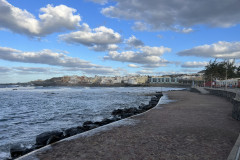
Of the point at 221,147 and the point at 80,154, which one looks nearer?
the point at 80,154

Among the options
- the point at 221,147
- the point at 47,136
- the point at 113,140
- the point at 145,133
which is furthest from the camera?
the point at 47,136

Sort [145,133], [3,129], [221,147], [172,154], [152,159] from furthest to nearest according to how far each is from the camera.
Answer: [3,129] < [145,133] < [221,147] < [172,154] < [152,159]

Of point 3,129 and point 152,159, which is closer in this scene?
point 152,159

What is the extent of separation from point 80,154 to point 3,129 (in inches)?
424

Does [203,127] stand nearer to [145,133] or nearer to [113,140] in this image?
[145,133]

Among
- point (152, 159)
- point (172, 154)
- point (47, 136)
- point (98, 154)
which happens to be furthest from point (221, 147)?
point (47, 136)

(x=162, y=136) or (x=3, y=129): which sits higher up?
(x=162, y=136)

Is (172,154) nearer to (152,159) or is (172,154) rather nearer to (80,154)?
(152,159)

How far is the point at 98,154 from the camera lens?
220 inches

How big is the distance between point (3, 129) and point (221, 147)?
45.4ft

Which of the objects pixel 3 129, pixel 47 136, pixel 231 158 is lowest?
pixel 3 129

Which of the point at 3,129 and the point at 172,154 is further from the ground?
the point at 172,154

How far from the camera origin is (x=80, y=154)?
5.60 metres

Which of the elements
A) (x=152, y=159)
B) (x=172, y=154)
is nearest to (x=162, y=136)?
(x=172, y=154)
